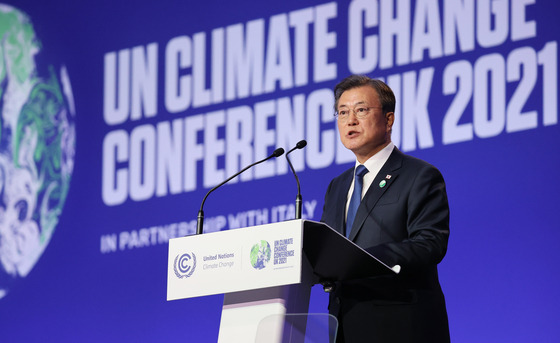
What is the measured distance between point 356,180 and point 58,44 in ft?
12.1

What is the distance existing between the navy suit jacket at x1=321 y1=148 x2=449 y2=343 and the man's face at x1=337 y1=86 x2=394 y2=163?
0.50 ft

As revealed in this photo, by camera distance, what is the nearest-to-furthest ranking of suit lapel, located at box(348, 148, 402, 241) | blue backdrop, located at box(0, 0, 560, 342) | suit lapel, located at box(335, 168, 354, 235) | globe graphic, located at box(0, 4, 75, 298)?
suit lapel, located at box(348, 148, 402, 241), suit lapel, located at box(335, 168, 354, 235), blue backdrop, located at box(0, 0, 560, 342), globe graphic, located at box(0, 4, 75, 298)

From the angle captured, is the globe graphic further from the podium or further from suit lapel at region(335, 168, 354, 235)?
the podium

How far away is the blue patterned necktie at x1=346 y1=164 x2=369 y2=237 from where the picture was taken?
3.03 metres

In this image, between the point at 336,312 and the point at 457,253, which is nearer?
the point at 336,312

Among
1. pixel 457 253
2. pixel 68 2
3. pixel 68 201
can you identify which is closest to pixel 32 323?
pixel 68 201

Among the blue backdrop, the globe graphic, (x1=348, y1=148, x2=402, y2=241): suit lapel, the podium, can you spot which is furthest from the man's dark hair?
the globe graphic

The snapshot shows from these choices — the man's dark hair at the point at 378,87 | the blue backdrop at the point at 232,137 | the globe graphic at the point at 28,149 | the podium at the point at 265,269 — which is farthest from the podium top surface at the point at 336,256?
the globe graphic at the point at 28,149

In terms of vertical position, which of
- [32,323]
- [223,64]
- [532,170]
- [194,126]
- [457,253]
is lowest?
[32,323]

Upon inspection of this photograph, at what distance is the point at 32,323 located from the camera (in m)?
5.83

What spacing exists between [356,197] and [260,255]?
1.99 ft

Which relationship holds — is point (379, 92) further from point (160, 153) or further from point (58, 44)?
point (58, 44)

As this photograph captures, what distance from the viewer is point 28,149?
6.13 meters

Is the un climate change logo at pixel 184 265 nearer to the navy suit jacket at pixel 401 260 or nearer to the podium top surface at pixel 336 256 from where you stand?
the podium top surface at pixel 336 256
